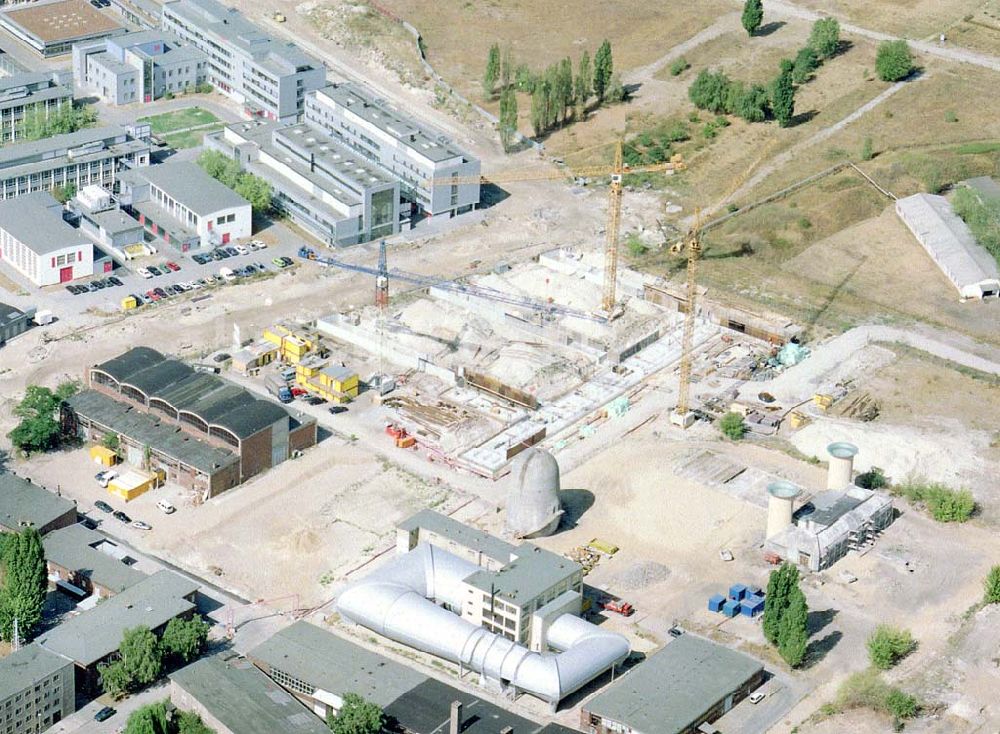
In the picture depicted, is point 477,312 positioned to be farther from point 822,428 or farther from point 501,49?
point 501,49

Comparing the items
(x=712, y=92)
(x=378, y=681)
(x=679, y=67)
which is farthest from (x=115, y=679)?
(x=679, y=67)

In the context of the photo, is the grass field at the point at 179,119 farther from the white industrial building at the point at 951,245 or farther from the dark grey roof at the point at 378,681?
the dark grey roof at the point at 378,681

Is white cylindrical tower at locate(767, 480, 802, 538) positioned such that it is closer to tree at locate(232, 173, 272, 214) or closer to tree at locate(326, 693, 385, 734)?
tree at locate(326, 693, 385, 734)

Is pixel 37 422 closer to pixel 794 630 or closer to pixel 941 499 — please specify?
pixel 794 630

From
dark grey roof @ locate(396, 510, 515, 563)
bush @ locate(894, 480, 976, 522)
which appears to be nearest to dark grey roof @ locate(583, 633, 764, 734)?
dark grey roof @ locate(396, 510, 515, 563)

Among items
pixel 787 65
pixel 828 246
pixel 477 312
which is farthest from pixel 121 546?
pixel 787 65

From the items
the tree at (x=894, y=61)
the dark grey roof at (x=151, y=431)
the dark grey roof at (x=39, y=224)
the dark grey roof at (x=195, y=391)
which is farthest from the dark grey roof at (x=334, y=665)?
the tree at (x=894, y=61)

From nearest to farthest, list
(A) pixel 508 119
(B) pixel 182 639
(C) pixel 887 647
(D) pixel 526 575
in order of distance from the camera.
→ (B) pixel 182 639 → (C) pixel 887 647 → (D) pixel 526 575 → (A) pixel 508 119
